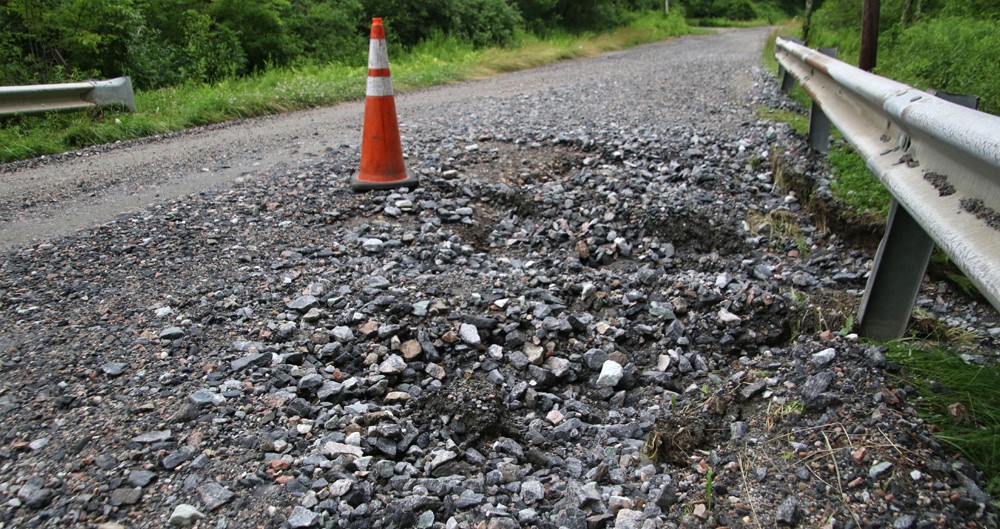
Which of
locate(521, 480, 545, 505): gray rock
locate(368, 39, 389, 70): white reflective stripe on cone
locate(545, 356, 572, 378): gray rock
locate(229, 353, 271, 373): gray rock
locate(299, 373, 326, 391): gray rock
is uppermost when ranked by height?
locate(368, 39, 389, 70): white reflective stripe on cone

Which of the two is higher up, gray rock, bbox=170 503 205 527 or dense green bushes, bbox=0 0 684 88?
dense green bushes, bbox=0 0 684 88

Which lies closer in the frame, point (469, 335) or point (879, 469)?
point (879, 469)

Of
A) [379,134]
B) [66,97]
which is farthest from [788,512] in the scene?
[66,97]

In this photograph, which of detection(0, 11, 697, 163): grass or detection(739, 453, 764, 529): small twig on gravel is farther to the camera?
detection(0, 11, 697, 163): grass

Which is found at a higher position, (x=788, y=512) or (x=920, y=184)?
(x=920, y=184)

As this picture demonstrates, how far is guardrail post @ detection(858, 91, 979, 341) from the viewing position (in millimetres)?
2402

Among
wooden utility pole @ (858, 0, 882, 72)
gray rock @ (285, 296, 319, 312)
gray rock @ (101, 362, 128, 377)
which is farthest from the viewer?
wooden utility pole @ (858, 0, 882, 72)

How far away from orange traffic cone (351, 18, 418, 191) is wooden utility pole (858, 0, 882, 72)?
12.8ft

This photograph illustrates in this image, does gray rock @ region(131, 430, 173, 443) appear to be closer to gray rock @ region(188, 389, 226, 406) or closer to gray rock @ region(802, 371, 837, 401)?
gray rock @ region(188, 389, 226, 406)

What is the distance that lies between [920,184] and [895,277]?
54cm

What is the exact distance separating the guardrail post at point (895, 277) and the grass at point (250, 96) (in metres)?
7.11

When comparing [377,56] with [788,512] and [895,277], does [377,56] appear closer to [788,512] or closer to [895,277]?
[895,277]

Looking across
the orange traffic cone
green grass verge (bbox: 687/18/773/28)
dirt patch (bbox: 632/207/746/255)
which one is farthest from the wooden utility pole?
green grass verge (bbox: 687/18/773/28)

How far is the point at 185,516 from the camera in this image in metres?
1.87
